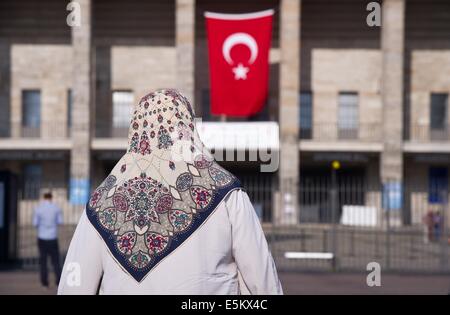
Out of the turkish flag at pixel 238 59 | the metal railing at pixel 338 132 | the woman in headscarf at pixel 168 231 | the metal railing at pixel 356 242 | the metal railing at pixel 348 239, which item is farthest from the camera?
the metal railing at pixel 338 132

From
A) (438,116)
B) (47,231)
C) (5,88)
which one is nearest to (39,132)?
(5,88)

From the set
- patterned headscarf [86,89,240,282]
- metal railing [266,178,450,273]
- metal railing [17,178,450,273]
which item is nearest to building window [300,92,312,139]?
metal railing [17,178,450,273]

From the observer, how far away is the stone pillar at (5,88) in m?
33.6

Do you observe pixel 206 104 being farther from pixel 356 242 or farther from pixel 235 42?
pixel 356 242

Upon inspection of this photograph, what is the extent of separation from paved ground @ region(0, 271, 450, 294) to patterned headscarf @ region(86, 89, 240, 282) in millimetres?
8810

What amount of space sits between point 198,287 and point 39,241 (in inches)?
375

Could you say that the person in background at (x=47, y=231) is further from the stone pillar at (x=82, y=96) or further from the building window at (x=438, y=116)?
the building window at (x=438, y=116)

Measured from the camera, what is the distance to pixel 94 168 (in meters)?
33.5

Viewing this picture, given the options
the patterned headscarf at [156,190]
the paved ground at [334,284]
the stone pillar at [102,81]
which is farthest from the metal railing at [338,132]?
the patterned headscarf at [156,190]

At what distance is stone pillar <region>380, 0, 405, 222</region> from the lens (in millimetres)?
31266

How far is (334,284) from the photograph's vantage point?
1278 centimetres

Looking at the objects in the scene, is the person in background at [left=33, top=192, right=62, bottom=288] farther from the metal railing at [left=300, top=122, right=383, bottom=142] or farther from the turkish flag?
the metal railing at [left=300, top=122, right=383, bottom=142]

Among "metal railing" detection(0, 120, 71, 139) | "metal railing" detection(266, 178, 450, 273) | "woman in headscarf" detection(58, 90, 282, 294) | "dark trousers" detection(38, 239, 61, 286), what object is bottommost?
"metal railing" detection(266, 178, 450, 273)

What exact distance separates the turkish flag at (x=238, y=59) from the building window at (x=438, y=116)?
9745 millimetres
